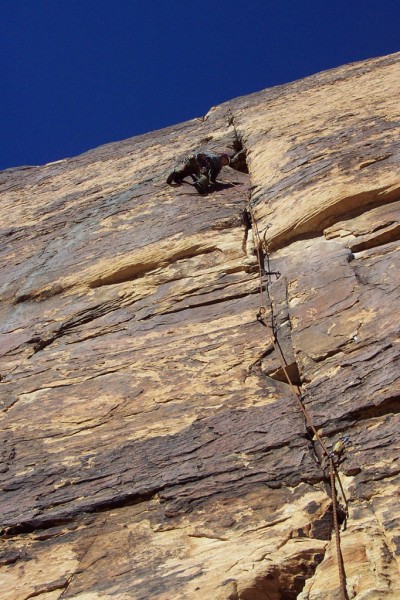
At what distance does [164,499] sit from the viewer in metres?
4.26

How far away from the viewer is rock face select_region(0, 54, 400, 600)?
3.79 m

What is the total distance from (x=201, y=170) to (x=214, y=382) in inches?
168

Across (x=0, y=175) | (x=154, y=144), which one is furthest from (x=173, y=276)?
(x=0, y=175)

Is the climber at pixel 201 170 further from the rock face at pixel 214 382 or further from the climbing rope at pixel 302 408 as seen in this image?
the climbing rope at pixel 302 408

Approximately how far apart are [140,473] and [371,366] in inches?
70.7

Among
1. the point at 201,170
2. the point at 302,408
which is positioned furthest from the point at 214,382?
the point at 201,170

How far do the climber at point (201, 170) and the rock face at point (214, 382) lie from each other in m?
0.19

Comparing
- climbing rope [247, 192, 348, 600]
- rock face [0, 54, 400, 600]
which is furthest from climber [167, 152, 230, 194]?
climbing rope [247, 192, 348, 600]

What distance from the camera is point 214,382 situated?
17.0 feet

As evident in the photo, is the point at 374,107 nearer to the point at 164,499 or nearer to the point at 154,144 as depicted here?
the point at 154,144

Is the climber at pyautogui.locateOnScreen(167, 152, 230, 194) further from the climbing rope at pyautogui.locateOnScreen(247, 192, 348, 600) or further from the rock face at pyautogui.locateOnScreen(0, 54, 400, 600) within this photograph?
the climbing rope at pyautogui.locateOnScreen(247, 192, 348, 600)

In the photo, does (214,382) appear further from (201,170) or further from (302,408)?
(201,170)

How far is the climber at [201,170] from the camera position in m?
8.44

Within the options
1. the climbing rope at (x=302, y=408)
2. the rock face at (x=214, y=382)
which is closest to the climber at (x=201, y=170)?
the rock face at (x=214, y=382)
